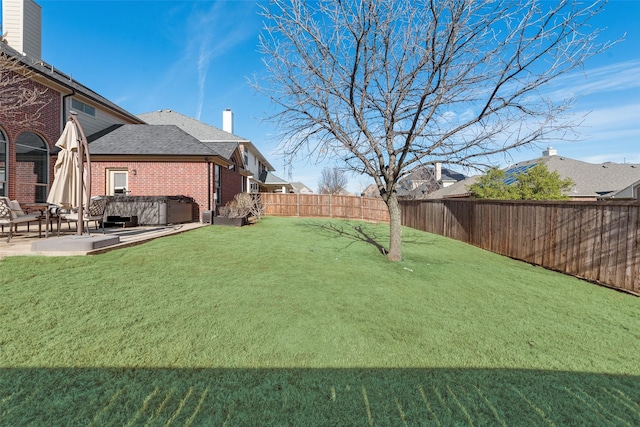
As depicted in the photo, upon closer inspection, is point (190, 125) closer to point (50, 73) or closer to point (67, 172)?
point (50, 73)

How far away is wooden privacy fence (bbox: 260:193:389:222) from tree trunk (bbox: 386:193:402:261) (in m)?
12.5

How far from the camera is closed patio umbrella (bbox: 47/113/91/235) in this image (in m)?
5.75

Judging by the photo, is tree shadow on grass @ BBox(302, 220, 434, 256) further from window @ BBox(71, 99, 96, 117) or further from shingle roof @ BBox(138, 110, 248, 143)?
shingle roof @ BBox(138, 110, 248, 143)

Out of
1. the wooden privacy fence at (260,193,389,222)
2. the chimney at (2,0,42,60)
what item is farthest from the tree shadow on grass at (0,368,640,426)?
the chimney at (2,0,42,60)

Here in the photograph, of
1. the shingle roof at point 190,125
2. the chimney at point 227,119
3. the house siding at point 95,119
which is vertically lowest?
the house siding at point 95,119

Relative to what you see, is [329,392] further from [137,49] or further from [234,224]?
[137,49]

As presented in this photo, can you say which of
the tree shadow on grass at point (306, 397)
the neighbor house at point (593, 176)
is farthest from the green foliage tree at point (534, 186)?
the tree shadow on grass at point (306, 397)

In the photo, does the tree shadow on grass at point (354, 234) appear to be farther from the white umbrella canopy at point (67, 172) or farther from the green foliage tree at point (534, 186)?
the white umbrella canopy at point (67, 172)

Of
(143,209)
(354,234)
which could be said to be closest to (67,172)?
(143,209)

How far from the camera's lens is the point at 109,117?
15.7m

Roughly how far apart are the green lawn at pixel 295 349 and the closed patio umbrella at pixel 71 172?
1.81 m

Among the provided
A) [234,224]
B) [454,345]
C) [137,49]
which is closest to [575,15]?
[454,345]

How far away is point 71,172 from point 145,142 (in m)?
8.62

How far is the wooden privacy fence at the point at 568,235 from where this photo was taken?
208 inches
